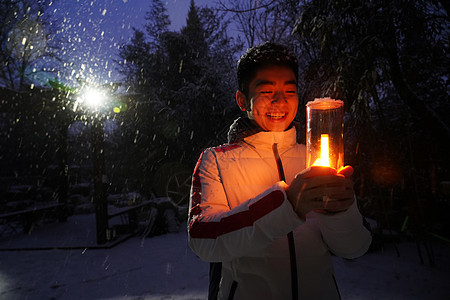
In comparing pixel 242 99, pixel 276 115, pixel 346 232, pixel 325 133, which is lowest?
pixel 346 232

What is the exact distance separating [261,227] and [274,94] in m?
0.62

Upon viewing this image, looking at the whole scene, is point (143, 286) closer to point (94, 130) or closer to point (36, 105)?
point (94, 130)

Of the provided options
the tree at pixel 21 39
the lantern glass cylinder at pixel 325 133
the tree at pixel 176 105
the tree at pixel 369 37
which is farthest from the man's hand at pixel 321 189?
the tree at pixel 21 39

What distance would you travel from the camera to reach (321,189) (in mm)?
874

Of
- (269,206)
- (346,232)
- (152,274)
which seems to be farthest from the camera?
(152,274)

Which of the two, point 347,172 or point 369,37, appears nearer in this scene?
point 347,172

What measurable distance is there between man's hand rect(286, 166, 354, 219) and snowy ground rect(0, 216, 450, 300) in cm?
423

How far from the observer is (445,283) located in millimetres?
4891

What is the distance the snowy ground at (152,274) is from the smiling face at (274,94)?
404 cm

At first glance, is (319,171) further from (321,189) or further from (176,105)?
(176,105)

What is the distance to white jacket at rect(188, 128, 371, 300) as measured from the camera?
1.04 m

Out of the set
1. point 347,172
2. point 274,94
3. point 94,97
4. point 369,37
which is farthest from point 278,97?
point 94,97

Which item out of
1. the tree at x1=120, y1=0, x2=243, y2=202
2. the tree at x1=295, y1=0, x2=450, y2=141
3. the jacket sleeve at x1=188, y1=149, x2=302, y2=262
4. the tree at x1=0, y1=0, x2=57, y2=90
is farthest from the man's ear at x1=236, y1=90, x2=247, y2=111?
the tree at x1=0, y1=0, x2=57, y2=90

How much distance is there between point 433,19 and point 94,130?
27.5ft
